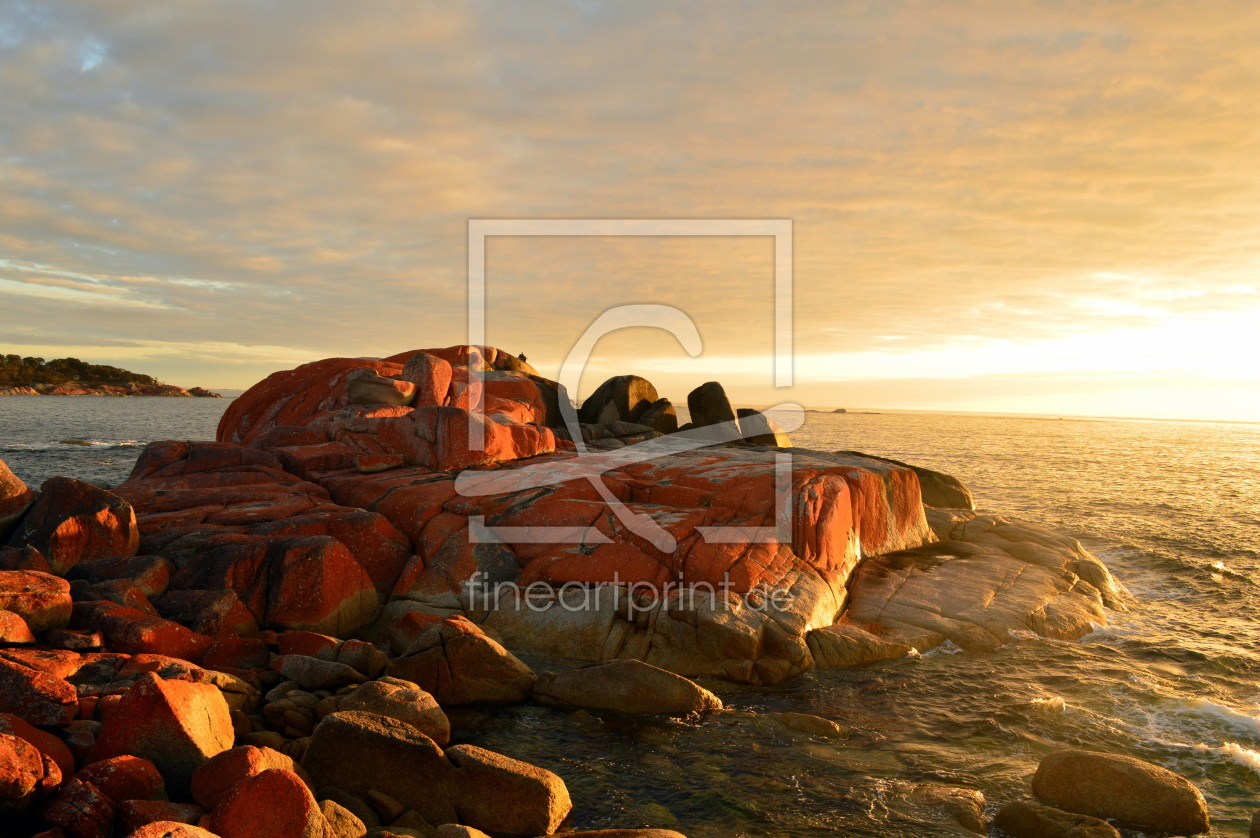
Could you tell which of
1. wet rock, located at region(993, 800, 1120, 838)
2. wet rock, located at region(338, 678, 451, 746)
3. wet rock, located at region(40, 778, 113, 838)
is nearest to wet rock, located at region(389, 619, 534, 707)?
wet rock, located at region(338, 678, 451, 746)

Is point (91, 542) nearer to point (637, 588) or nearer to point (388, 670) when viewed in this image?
point (388, 670)

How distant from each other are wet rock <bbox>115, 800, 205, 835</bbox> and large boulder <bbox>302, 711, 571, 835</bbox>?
172 cm

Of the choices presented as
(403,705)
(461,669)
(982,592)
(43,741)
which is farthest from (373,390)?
(982,592)

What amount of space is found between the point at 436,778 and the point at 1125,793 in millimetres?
7726

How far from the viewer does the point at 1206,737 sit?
10781 mm

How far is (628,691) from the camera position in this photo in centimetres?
1097

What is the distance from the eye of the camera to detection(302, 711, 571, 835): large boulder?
311 inches

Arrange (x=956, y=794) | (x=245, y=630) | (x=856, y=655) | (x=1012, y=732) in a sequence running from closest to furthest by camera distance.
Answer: (x=956, y=794)
(x=1012, y=732)
(x=245, y=630)
(x=856, y=655)

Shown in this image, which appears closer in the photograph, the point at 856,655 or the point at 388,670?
the point at 388,670

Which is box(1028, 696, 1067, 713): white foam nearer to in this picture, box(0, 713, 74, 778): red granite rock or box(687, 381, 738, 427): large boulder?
box(0, 713, 74, 778): red granite rock

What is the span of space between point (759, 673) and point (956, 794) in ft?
12.9

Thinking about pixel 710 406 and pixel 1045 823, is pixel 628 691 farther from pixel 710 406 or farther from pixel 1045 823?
pixel 710 406

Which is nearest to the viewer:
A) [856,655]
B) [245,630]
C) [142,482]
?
[245,630]

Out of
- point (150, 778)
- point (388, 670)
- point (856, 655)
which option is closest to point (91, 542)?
point (388, 670)
